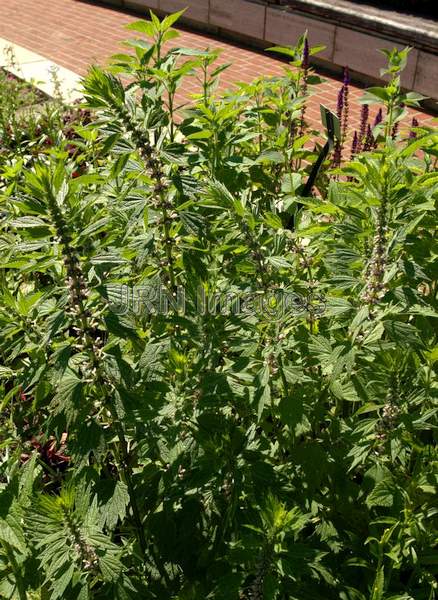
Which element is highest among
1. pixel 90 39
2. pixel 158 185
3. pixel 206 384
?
pixel 158 185

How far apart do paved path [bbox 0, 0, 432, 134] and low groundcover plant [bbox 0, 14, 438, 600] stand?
5709mm

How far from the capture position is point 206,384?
1941mm

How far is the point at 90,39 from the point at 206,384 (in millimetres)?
9692

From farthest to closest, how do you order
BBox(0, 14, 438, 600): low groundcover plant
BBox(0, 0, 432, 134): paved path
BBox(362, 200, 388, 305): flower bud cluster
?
BBox(0, 0, 432, 134): paved path
BBox(362, 200, 388, 305): flower bud cluster
BBox(0, 14, 438, 600): low groundcover plant

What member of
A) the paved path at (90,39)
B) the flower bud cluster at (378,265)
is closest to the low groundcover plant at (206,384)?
the flower bud cluster at (378,265)

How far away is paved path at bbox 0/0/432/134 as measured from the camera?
8.77 metres

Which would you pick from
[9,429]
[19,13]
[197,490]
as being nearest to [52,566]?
[197,490]

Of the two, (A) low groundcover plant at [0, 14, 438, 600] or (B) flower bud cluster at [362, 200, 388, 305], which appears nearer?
(A) low groundcover plant at [0, 14, 438, 600]

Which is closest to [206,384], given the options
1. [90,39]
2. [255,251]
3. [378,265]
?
[255,251]

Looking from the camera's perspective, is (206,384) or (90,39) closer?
(206,384)

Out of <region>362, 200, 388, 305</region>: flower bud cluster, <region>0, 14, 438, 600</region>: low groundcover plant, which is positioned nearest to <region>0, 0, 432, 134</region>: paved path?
<region>0, 14, 438, 600</region>: low groundcover plant

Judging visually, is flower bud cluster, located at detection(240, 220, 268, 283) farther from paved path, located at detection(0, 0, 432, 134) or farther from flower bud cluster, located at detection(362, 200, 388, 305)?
paved path, located at detection(0, 0, 432, 134)

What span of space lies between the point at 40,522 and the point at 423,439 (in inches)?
62.0

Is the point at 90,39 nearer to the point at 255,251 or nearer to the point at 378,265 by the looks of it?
the point at 255,251
